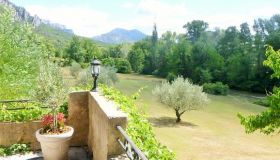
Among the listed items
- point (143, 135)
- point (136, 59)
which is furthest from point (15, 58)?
point (136, 59)

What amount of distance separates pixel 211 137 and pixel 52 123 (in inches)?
1024

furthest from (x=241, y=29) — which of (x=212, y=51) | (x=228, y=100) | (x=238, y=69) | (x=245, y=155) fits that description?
(x=245, y=155)

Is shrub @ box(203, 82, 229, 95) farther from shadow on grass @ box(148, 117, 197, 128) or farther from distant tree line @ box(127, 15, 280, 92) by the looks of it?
shadow on grass @ box(148, 117, 197, 128)

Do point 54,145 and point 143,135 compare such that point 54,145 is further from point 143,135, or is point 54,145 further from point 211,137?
point 211,137

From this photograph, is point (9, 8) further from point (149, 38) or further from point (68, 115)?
point (149, 38)

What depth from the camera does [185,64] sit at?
79750 millimetres

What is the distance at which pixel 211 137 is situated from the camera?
31.8 meters

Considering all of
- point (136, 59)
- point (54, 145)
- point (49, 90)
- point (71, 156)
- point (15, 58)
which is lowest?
point (71, 156)

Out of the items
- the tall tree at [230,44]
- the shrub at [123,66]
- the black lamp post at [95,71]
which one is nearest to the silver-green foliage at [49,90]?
the black lamp post at [95,71]

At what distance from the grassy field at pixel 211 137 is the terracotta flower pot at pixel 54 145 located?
13645mm

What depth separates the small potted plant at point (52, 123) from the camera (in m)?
7.34

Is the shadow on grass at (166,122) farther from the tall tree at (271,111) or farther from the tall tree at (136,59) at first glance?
the tall tree at (136,59)

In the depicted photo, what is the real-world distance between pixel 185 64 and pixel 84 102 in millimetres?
72173

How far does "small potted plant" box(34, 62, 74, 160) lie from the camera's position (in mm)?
7344
